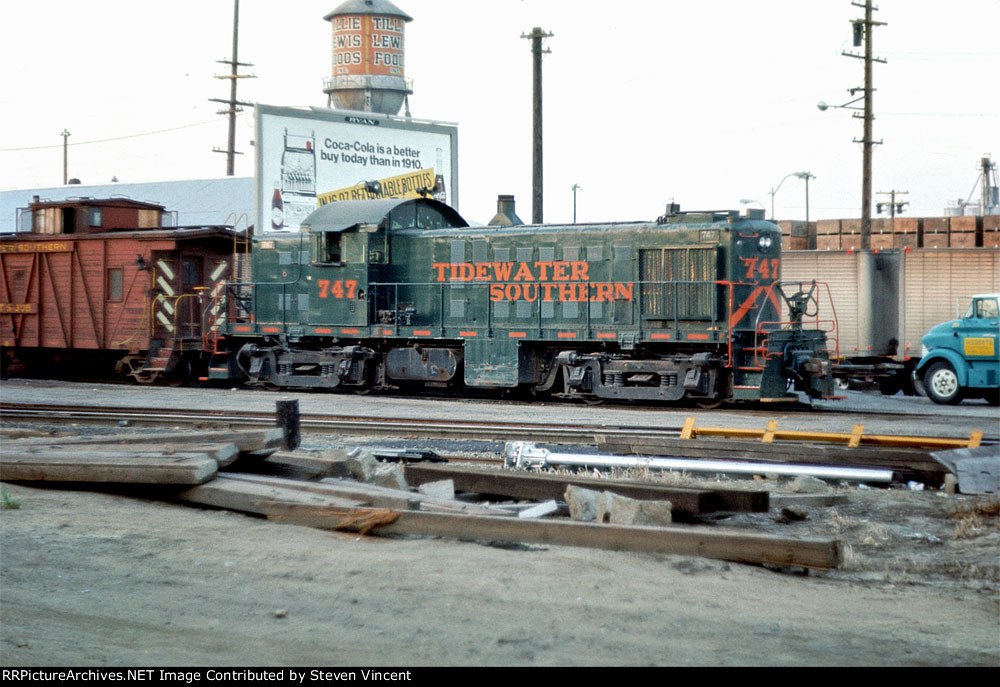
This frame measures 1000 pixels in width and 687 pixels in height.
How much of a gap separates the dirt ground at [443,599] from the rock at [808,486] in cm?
126

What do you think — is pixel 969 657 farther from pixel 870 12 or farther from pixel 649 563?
pixel 870 12

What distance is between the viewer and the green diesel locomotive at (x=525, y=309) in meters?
17.2

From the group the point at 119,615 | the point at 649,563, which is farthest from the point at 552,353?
the point at 119,615

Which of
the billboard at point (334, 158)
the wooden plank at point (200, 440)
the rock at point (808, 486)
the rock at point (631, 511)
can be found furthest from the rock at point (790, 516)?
the billboard at point (334, 158)

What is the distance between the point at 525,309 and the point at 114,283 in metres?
10.6

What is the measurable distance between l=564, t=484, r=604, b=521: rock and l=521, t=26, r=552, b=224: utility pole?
2023 centimetres

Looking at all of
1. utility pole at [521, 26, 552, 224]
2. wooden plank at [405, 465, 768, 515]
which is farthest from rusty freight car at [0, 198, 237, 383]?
wooden plank at [405, 465, 768, 515]

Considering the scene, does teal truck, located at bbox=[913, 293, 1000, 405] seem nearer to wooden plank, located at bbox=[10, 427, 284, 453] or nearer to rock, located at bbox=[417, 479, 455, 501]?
rock, located at bbox=[417, 479, 455, 501]

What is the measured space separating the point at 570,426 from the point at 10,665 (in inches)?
391

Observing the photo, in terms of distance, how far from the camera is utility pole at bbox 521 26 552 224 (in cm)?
2769

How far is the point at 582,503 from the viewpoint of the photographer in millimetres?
7613

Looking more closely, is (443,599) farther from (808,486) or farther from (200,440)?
(808,486)

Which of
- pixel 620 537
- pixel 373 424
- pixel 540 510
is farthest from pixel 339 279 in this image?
pixel 620 537

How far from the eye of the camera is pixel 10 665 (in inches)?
174
